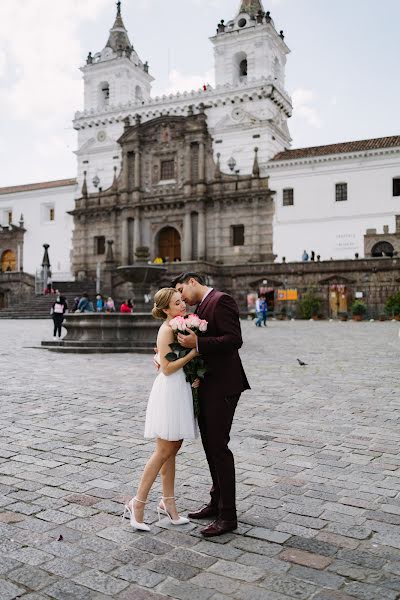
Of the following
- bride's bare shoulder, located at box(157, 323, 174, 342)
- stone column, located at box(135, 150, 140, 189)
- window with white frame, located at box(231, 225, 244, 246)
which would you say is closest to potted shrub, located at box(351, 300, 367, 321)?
window with white frame, located at box(231, 225, 244, 246)

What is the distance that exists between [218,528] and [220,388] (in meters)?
0.87

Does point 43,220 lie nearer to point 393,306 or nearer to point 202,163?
point 202,163

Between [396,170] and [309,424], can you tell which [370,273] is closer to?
[396,170]

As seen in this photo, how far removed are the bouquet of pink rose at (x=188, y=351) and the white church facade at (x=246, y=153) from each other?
3589 centimetres

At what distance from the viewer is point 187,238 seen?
43.6 m

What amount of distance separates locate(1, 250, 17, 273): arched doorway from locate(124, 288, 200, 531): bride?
49298 mm

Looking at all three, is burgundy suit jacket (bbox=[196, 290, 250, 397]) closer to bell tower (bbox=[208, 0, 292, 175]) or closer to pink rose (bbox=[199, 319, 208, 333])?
pink rose (bbox=[199, 319, 208, 333])

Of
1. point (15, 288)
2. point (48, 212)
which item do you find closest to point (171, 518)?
point (15, 288)

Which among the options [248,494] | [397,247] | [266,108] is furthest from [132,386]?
[266,108]

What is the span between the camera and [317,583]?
308 cm

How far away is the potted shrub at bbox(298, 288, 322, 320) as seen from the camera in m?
34.2

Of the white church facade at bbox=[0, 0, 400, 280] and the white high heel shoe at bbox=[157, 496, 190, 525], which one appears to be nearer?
the white high heel shoe at bbox=[157, 496, 190, 525]

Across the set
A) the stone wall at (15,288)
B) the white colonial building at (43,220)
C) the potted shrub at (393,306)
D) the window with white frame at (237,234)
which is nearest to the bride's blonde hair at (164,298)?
the potted shrub at (393,306)

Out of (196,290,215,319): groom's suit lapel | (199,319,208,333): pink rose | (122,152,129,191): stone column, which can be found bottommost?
(199,319,208,333): pink rose
